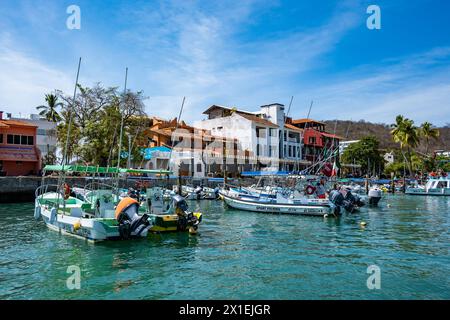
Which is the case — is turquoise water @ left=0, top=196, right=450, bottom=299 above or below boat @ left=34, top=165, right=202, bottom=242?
below

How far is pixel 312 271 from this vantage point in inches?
520

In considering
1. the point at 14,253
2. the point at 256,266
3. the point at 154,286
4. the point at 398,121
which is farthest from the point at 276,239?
the point at 398,121

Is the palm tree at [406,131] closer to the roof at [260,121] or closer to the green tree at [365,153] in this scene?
the green tree at [365,153]

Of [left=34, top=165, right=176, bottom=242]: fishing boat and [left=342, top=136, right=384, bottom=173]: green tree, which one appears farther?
[left=342, top=136, right=384, bottom=173]: green tree

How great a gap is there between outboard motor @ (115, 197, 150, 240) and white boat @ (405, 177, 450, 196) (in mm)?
53556

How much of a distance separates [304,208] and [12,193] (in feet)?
102

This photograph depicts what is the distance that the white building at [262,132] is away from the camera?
65.1 metres

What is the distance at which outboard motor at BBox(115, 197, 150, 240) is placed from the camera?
1731cm

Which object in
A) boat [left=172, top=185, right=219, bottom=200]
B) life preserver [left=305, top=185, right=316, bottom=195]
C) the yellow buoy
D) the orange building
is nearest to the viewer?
the yellow buoy

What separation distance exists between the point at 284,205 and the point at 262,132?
127ft

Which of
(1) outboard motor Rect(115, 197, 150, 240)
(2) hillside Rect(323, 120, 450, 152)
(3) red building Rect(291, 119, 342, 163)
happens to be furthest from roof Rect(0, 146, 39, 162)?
(2) hillside Rect(323, 120, 450, 152)

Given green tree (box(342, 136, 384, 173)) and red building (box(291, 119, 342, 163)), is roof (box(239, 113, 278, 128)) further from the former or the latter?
green tree (box(342, 136, 384, 173))

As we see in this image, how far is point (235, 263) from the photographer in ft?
46.8

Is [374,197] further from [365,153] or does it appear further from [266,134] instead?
[365,153]
